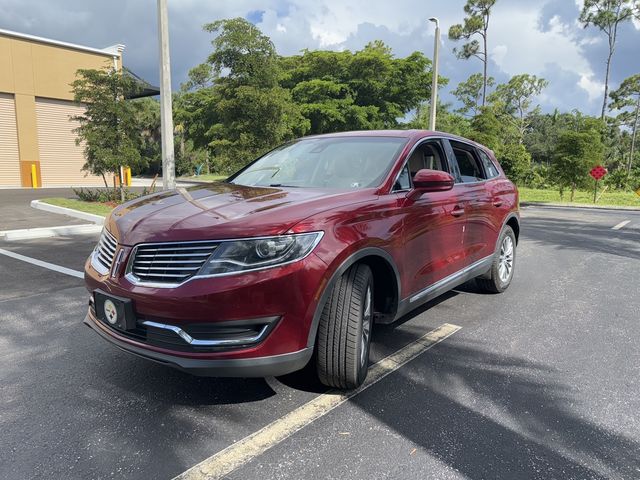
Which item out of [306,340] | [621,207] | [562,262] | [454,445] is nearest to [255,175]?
[306,340]

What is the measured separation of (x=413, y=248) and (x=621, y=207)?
2090 cm

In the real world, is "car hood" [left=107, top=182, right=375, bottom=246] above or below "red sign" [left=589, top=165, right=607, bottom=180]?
below

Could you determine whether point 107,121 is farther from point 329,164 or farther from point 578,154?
point 578,154

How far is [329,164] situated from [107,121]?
11.7 m

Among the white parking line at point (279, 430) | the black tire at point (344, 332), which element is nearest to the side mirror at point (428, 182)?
the black tire at point (344, 332)

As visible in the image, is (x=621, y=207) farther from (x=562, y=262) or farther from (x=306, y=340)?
(x=306, y=340)

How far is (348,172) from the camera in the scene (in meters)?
3.67

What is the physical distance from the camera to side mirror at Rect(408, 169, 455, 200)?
341 cm

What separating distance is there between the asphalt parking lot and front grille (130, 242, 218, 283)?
0.86 meters

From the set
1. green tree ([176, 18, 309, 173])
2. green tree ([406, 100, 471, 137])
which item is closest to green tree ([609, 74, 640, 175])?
green tree ([406, 100, 471, 137])

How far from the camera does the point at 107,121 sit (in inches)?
530

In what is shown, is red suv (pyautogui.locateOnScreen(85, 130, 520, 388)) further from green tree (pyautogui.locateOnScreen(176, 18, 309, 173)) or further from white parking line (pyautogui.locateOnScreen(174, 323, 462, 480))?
green tree (pyautogui.locateOnScreen(176, 18, 309, 173))

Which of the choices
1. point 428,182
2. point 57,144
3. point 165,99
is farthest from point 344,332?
point 57,144

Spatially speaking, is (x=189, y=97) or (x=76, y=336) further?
(x=189, y=97)
